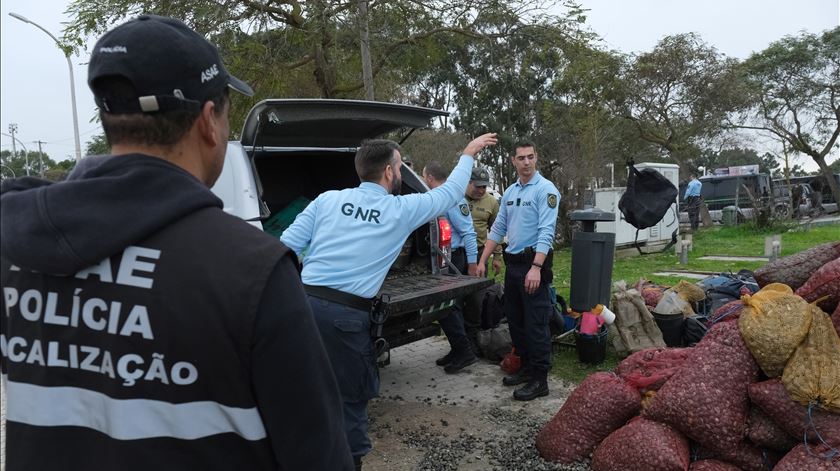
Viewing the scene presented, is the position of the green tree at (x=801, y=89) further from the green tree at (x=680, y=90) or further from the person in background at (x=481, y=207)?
the person in background at (x=481, y=207)

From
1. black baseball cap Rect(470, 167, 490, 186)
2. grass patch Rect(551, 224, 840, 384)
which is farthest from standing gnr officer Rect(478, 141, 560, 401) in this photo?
black baseball cap Rect(470, 167, 490, 186)

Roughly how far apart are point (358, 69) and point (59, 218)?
10.7 meters

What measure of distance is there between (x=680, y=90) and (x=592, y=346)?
16643 millimetres

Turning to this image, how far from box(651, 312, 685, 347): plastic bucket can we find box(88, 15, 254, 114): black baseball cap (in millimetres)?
4831

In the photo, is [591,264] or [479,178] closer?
[591,264]

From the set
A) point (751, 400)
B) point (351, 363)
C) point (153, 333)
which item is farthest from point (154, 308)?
point (751, 400)

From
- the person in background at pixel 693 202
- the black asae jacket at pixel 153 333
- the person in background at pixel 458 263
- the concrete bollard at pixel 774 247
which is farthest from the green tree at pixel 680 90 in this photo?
the black asae jacket at pixel 153 333

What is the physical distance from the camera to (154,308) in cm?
107

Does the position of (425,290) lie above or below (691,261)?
above

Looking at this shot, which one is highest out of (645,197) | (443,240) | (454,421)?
(645,197)

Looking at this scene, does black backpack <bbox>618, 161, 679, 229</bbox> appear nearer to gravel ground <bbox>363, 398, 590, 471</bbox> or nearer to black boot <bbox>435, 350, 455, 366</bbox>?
black boot <bbox>435, 350, 455, 366</bbox>

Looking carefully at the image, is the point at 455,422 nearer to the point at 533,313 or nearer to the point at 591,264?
the point at 533,313

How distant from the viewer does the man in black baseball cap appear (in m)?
1.06

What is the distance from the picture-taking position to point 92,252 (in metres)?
1.05
